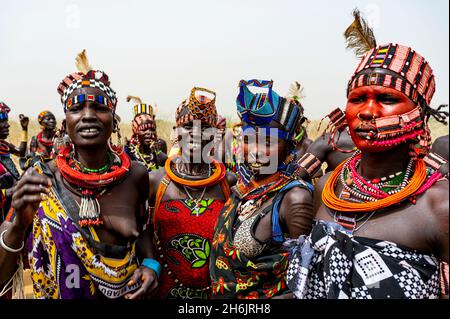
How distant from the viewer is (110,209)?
2.83 meters

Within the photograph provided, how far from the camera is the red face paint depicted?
2037 mm

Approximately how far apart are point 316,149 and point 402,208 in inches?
140

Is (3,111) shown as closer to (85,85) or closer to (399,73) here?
(85,85)

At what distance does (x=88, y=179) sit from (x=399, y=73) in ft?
6.62

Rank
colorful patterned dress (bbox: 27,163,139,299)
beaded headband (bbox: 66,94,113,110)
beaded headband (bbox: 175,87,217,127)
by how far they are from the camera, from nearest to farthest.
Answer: colorful patterned dress (bbox: 27,163,139,299), beaded headband (bbox: 66,94,113,110), beaded headband (bbox: 175,87,217,127)

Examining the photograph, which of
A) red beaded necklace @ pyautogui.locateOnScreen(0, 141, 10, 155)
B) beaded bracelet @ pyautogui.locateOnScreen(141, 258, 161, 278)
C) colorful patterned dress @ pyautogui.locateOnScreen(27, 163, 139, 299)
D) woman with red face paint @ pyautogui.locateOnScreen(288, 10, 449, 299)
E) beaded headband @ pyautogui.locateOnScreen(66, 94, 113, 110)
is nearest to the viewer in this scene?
woman with red face paint @ pyautogui.locateOnScreen(288, 10, 449, 299)

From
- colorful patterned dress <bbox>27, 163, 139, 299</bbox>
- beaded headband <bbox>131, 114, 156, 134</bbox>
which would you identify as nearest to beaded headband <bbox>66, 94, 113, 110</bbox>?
colorful patterned dress <bbox>27, 163, 139, 299</bbox>

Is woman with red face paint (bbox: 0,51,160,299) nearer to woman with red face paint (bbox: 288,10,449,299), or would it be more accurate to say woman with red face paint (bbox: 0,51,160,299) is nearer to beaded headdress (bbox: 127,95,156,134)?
woman with red face paint (bbox: 288,10,449,299)

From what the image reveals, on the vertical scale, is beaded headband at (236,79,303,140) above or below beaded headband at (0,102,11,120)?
above

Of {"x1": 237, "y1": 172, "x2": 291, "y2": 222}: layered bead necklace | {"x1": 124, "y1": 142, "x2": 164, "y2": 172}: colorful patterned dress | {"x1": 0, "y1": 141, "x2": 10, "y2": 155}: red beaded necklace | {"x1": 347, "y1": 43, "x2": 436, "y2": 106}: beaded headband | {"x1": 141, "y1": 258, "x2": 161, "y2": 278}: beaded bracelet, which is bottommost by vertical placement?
{"x1": 124, "y1": 142, "x2": 164, "y2": 172}: colorful patterned dress

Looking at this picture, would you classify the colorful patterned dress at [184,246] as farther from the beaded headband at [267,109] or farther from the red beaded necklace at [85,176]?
the beaded headband at [267,109]

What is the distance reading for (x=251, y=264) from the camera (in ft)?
8.36
